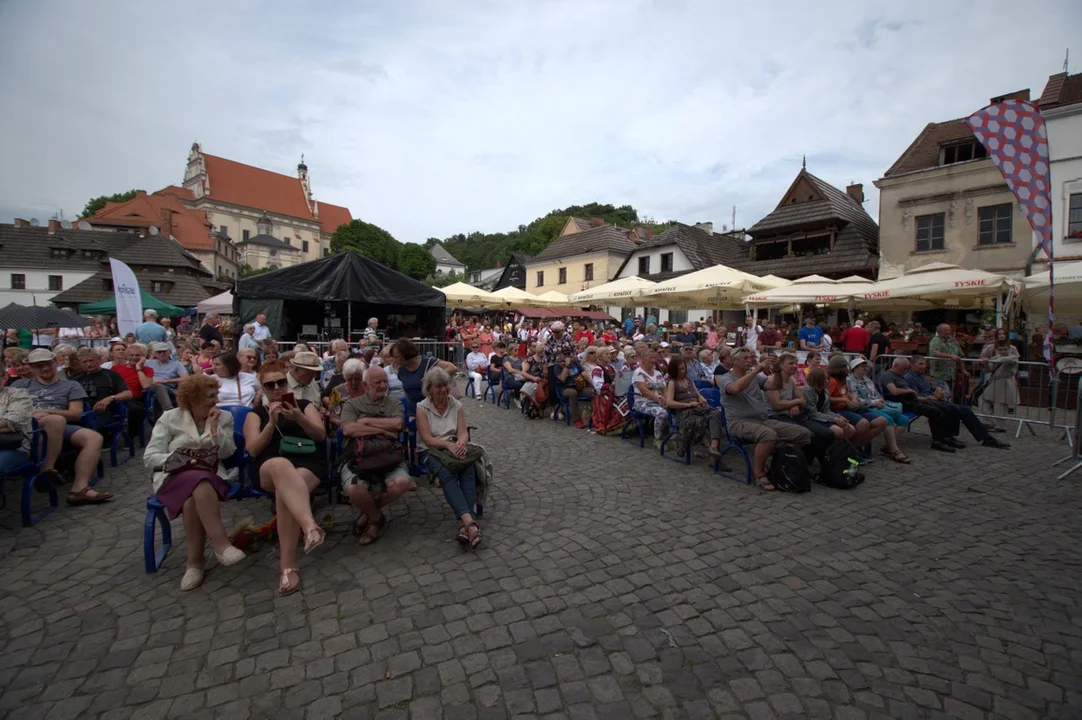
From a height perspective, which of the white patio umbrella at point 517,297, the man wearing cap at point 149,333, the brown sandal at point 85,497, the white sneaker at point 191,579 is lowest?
the white sneaker at point 191,579

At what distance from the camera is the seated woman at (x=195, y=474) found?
3408 mm

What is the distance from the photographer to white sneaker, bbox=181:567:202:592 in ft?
10.8

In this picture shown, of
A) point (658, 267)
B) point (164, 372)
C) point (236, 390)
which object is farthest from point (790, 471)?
point (658, 267)

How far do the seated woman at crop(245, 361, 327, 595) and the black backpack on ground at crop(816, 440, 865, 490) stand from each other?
5093 mm

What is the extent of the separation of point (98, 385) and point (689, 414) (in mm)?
7129

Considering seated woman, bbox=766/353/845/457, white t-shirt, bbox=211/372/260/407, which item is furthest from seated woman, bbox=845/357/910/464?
white t-shirt, bbox=211/372/260/407

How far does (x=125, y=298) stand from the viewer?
993 centimetres

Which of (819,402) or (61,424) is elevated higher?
(61,424)

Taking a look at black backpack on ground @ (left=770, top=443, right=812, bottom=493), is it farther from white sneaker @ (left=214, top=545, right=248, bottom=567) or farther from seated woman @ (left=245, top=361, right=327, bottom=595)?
white sneaker @ (left=214, top=545, right=248, bottom=567)

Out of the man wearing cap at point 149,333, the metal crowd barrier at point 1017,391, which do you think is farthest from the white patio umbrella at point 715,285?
the man wearing cap at point 149,333

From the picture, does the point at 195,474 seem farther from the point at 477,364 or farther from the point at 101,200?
the point at 101,200

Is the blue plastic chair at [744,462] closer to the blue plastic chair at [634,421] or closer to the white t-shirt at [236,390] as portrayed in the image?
the blue plastic chair at [634,421]

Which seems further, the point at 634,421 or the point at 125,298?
the point at 125,298

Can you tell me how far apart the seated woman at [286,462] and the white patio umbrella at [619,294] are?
1262cm
